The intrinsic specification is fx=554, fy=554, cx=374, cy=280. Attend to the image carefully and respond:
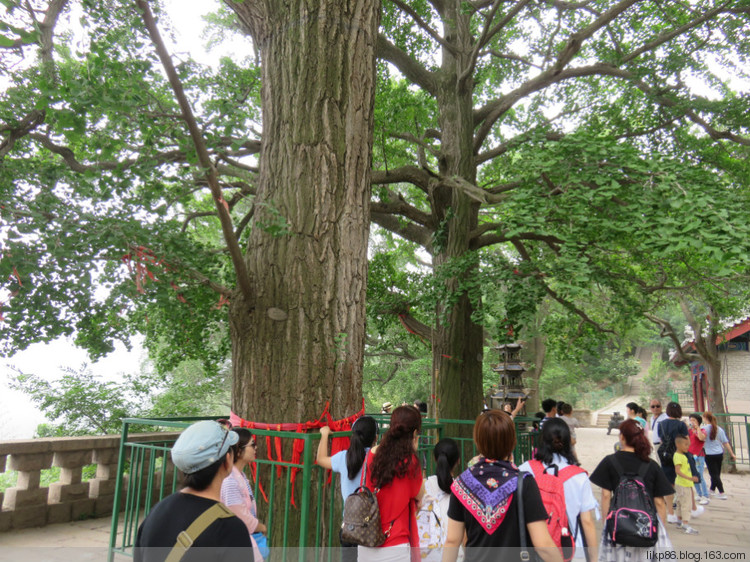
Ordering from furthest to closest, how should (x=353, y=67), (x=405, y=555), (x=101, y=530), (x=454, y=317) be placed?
(x=454, y=317) < (x=101, y=530) < (x=353, y=67) < (x=405, y=555)

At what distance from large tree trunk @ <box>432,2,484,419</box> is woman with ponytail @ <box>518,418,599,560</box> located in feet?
21.9

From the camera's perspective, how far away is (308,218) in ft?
15.6

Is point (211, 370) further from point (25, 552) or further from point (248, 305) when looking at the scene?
point (248, 305)

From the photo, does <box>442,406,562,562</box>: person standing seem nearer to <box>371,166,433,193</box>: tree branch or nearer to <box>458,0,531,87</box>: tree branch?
<box>458,0,531,87</box>: tree branch

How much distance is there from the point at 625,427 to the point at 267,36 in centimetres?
469

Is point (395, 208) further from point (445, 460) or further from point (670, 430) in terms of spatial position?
point (445, 460)

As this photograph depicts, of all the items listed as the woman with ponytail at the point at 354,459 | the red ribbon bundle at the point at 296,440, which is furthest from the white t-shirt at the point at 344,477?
the red ribbon bundle at the point at 296,440

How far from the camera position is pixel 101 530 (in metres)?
6.96

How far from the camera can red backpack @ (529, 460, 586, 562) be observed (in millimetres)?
3491

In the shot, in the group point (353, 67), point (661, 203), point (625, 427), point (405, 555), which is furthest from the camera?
point (661, 203)

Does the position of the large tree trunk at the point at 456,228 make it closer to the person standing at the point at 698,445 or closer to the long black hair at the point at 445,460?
the person standing at the point at 698,445

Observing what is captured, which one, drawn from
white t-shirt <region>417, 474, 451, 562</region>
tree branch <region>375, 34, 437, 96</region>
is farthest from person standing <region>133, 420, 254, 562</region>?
tree branch <region>375, 34, 437, 96</region>

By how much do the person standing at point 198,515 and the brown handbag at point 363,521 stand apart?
4.04ft

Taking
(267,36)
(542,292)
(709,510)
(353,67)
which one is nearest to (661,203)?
(542,292)
